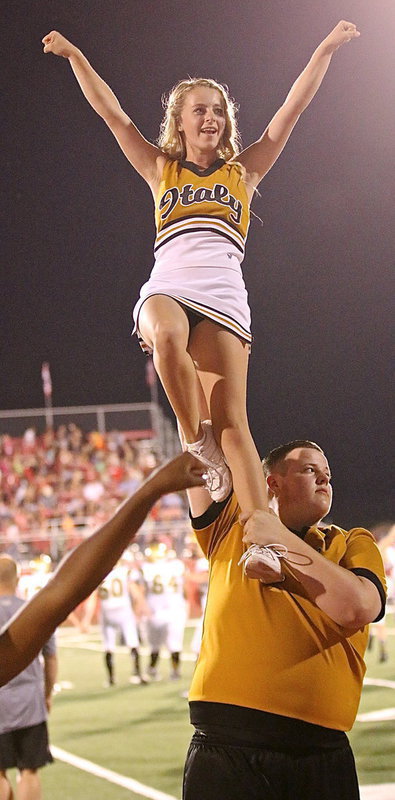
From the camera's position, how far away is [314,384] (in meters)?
12.2

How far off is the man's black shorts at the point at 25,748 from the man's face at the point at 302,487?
3.01 m

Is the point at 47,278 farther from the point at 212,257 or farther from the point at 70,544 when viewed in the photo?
the point at 212,257

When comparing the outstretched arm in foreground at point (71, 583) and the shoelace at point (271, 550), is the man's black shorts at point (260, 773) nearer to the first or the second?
the shoelace at point (271, 550)

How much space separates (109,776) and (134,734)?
1.38 meters

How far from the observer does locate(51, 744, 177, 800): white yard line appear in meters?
5.78

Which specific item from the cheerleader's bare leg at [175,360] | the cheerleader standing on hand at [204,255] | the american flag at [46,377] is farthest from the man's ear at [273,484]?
the american flag at [46,377]

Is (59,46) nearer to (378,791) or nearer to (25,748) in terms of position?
(25,748)

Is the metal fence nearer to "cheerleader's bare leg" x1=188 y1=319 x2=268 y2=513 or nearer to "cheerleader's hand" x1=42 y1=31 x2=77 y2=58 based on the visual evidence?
"cheerleader's hand" x1=42 y1=31 x2=77 y2=58

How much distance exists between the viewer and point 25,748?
5156 mm

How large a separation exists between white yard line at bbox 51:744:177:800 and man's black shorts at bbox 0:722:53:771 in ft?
2.91

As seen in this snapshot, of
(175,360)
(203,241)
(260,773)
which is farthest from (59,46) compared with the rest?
(260,773)

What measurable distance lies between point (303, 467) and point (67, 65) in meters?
2.14

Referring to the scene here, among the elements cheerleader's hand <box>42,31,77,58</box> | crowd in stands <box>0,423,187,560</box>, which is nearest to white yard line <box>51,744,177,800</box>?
cheerleader's hand <box>42,31,77,58</box>

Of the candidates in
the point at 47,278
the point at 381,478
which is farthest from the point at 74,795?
the point at 381,478
